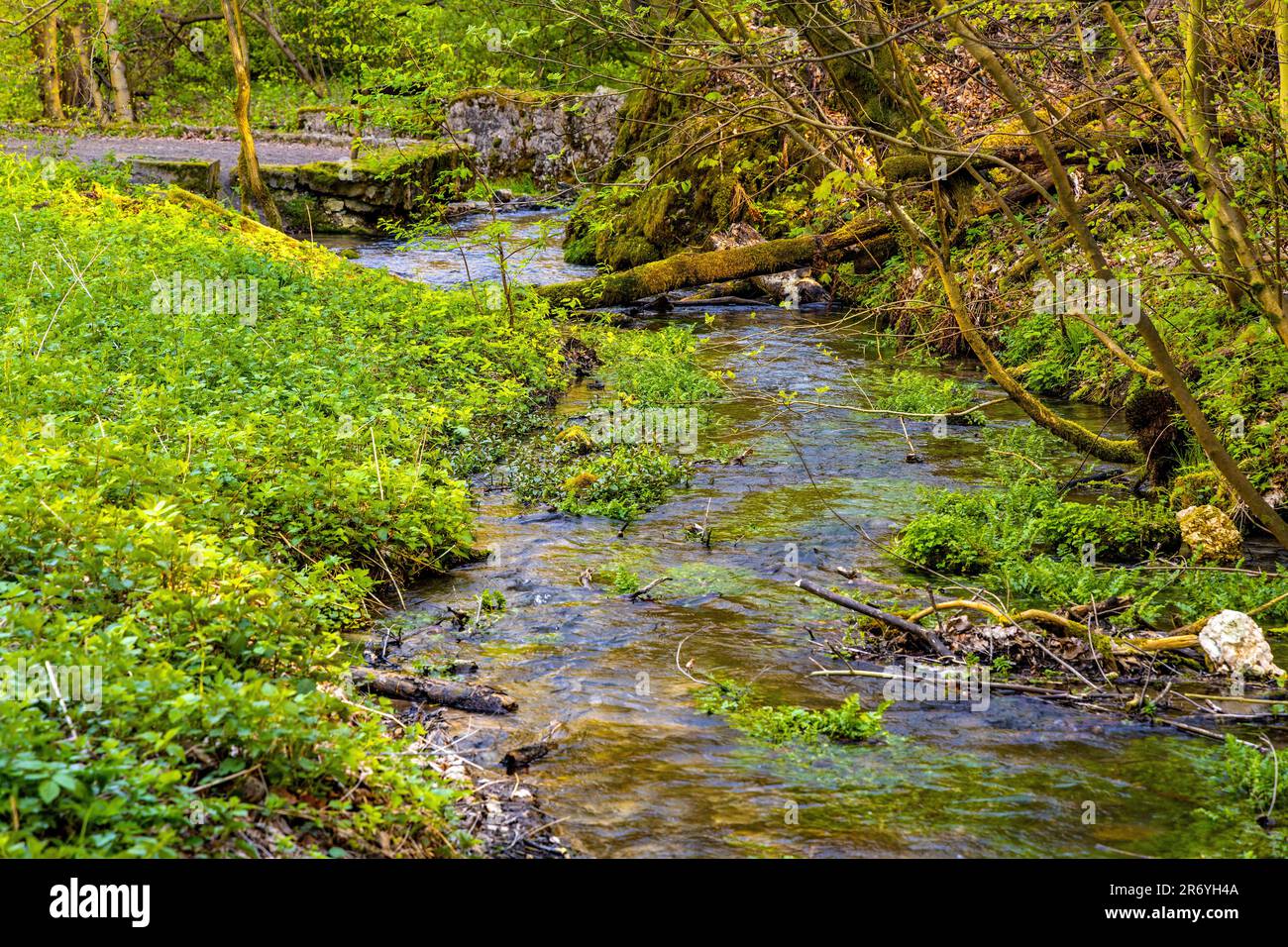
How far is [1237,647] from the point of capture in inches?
240

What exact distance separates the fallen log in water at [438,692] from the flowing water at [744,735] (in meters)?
0.13

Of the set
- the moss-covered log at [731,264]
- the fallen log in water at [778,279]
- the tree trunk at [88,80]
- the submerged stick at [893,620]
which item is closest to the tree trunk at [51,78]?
the tree trunk at [88,80]

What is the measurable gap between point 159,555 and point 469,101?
29030 millimetres

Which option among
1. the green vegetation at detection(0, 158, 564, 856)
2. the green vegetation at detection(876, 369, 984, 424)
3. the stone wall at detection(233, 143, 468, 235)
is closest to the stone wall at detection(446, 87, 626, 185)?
the stone wall at detection(233, 143, 468, 235)

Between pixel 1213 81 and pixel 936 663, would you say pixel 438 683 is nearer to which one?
pixel 936 663

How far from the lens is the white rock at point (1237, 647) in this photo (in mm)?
6047

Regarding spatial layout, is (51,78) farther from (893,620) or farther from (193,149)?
(893,620)

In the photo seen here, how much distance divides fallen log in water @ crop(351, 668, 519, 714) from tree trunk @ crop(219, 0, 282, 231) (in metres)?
14.8

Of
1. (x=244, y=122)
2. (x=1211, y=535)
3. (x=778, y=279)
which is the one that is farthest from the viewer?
(x=778, y=279)

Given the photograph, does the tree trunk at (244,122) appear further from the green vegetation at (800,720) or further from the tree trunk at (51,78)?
the green vegetation at (800,720)

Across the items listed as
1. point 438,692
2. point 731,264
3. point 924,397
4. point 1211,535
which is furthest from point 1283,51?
point 731,264

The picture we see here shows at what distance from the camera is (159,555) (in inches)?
188

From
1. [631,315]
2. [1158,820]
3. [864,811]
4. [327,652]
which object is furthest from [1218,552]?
[631,315]

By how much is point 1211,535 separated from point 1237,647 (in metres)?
1.95
